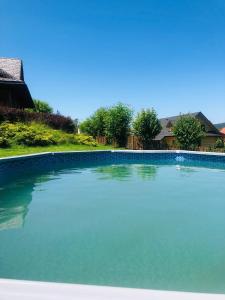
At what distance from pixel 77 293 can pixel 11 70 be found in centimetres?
2343

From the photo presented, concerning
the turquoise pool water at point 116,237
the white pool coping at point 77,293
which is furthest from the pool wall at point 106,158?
the white pool coping at point 77,293

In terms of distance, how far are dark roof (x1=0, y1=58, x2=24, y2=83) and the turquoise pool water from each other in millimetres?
14805

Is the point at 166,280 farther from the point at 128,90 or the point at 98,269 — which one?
the point at 128,90

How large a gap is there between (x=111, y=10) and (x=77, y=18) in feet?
6.68

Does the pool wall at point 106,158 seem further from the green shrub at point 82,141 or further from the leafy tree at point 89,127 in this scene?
the leafy tree at point 89,127

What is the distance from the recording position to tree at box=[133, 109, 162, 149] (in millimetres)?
27234

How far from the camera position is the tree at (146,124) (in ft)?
89.4

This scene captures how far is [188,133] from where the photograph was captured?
2739 cm

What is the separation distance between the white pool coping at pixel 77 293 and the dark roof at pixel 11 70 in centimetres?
2088

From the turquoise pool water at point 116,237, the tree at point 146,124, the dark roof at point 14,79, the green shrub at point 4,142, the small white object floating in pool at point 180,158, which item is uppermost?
the dark roof at point 14,79

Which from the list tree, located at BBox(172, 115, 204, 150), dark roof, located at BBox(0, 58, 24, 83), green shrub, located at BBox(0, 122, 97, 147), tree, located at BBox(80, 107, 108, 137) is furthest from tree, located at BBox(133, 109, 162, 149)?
dark roof, located at BBox(0, 58, 24, 83)

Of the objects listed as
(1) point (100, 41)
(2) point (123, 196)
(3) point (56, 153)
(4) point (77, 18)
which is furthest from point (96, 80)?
(2) point (123, 196)

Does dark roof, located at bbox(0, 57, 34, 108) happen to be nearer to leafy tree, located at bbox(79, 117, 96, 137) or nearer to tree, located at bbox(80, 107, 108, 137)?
tree, located at bbox(80, 107, 108, 137)

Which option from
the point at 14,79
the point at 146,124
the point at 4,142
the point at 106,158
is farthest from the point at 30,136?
the point at 146,124
